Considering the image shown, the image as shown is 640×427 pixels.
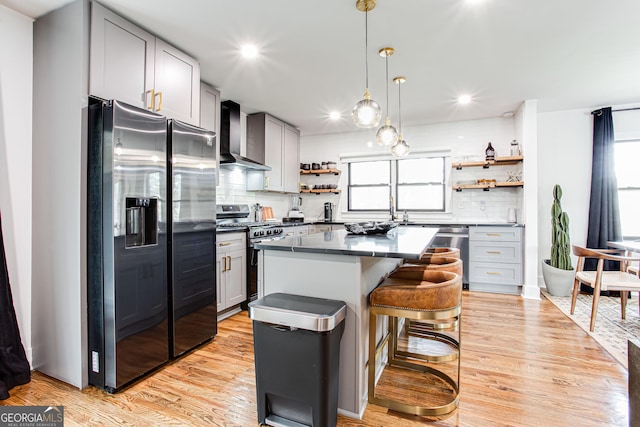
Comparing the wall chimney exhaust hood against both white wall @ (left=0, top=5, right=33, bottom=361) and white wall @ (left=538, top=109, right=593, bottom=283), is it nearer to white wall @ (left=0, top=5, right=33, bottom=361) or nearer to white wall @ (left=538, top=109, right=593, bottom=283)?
white wall @ (left=0, top=5, right=33, bottom=361)

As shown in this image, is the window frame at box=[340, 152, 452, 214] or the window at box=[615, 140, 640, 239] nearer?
the window at box=[615, 140, 640, 239]

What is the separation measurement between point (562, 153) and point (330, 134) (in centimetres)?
362

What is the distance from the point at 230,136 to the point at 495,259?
3.91 meters

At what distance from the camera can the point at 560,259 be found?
4152 mm

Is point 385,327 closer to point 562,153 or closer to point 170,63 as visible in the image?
point 170,63

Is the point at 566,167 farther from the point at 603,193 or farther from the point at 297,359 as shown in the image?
the point at 297,359

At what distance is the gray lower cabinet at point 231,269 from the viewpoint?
321 cm

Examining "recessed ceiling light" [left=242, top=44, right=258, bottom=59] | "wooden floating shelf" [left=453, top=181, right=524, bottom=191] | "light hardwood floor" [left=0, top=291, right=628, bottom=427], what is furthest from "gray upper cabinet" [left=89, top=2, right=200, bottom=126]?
"wooden floating shelf" [left=453, top=181, right=524, bottom=191]

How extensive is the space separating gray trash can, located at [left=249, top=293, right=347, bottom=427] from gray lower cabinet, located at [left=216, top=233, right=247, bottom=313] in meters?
1.69

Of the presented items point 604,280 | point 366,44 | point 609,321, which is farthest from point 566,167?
point 366,44

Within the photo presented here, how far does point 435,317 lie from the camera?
1686 mm

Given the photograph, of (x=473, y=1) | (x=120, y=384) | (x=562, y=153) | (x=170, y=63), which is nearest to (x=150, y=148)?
(x=170, y=63)

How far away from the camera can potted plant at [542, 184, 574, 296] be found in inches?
162

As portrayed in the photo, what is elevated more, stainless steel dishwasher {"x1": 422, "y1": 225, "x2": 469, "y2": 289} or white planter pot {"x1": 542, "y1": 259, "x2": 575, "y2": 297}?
stainless steel dishwasher {"x1": 422, "y1": 225, "x2": 469, "y2": 289}
